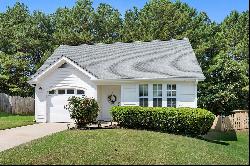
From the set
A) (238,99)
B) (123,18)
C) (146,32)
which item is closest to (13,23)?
(123,18)

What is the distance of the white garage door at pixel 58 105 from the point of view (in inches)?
922

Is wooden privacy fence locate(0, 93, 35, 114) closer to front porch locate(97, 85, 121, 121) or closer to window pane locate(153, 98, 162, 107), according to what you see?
front porch locate(97, 85, 121, 121)

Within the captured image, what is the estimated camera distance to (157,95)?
21.6 m

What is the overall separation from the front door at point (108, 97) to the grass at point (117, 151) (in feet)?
24.8

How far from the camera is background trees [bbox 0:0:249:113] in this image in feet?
99.9

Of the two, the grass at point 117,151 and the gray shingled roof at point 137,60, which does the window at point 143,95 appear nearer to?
the gray shingled roof at point 137,60

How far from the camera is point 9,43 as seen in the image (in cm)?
4222

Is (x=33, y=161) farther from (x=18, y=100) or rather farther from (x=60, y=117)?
(x=18, y=100)

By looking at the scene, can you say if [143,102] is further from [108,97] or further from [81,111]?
[81,111]

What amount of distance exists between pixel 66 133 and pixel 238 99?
16.1m

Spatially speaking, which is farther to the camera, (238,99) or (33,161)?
(238,99)

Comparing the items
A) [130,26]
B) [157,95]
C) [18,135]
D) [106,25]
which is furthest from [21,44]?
[18,135]

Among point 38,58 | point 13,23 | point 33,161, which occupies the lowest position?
point 33,161

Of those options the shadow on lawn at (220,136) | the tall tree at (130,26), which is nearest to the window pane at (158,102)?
the shadow on lawn at (220,136)
